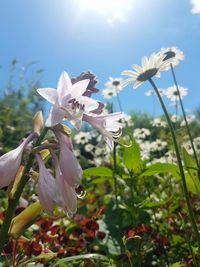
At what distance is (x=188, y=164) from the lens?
1.56 meters

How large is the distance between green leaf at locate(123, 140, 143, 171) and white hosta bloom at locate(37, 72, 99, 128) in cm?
71

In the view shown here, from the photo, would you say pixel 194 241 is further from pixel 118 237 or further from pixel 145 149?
pixel 145 149

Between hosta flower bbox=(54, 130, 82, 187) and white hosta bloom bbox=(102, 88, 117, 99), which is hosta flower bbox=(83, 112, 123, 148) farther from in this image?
white hosta bloom bbox=(102, 88, 117, 99)

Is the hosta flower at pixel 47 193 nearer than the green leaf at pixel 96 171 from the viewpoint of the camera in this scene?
Yes

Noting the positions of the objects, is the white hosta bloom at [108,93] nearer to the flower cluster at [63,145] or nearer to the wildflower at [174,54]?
the wildflower at [174,54]

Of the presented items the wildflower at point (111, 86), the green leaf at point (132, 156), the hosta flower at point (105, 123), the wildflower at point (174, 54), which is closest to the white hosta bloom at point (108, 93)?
the wildflower at point (111, 86)

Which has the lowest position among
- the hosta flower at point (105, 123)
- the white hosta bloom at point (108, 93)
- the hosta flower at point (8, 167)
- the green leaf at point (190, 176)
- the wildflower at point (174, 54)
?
the green leaf at point (190, 176)

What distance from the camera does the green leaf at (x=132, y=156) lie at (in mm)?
1596

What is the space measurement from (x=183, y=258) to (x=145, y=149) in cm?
225

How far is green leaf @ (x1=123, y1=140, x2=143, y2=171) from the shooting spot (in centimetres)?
160

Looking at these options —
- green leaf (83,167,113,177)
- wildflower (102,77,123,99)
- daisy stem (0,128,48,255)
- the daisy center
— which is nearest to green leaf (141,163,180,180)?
green leaf (83,167,113,177)

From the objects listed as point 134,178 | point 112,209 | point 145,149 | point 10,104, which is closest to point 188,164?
point 134,178

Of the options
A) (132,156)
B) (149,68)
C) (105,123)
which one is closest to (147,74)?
(149,68)

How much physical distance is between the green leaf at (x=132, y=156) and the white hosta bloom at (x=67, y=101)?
0.71 m
